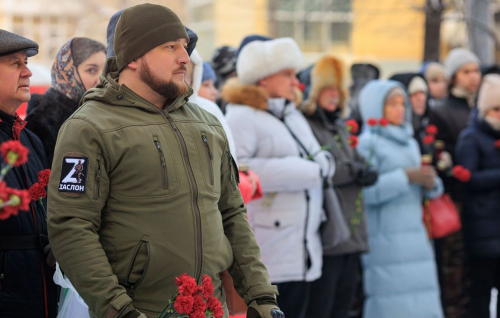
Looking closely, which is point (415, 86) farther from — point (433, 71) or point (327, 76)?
point (327, 76)

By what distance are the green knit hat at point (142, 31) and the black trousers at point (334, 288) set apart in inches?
116

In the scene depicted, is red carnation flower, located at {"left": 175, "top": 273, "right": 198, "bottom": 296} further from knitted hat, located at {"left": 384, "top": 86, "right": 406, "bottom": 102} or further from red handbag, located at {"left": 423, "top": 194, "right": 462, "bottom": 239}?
red handbag, located at {"left": 423, "top": 194, "right": 462, "bottom": 239}

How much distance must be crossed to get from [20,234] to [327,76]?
349 centimetres

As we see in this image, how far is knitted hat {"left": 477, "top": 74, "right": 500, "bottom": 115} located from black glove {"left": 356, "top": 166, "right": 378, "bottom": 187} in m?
1.44

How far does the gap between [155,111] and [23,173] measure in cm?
64

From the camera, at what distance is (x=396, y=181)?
6.40m

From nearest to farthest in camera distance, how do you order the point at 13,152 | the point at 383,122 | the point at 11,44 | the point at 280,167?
the point at 13,152
the point at 11,44
the point at 280,167
the point at 383,122

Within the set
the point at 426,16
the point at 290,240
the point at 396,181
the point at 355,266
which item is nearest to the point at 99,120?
the point at 290,240

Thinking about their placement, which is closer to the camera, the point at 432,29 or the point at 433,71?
the point at 433,71

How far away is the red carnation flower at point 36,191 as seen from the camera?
10.4ft

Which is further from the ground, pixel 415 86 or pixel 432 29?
pixel 415 86

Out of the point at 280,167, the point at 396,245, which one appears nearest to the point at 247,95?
the point at 280,167

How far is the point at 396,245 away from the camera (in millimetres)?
6527

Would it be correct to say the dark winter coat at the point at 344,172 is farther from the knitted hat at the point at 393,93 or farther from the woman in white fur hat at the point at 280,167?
the knitted hat at the point at 393,93
